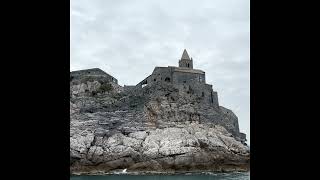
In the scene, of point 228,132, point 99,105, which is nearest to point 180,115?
point 228,132

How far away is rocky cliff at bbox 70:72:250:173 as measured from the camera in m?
55.1

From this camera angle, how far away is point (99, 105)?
6500cm

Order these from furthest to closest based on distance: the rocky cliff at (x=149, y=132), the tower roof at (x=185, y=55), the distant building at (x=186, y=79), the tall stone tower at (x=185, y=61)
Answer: the tower roof at (x=185, y=55) → the tall stone tower at (x=185, y=61) → the distant building at (x=186, y=79) → the rocky cliff at (x=149, y=132)

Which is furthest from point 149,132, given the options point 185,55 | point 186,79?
point 185,55

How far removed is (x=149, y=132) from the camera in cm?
5922

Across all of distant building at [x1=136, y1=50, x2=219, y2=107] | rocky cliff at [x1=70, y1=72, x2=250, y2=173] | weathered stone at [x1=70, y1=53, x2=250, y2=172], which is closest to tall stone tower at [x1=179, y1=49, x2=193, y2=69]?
distant building at [x1=136, y1=50, x2=219, y2=107]

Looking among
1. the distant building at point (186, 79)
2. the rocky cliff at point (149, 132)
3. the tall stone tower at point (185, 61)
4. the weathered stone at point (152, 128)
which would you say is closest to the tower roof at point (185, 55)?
the tall stone tower at point (185, 61)

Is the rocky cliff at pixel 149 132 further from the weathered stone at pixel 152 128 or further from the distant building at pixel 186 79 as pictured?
the distant building at pixel 186 79

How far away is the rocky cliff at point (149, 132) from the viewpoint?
55094 mm

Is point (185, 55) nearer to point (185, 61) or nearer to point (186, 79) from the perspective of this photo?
point (185, 61)
